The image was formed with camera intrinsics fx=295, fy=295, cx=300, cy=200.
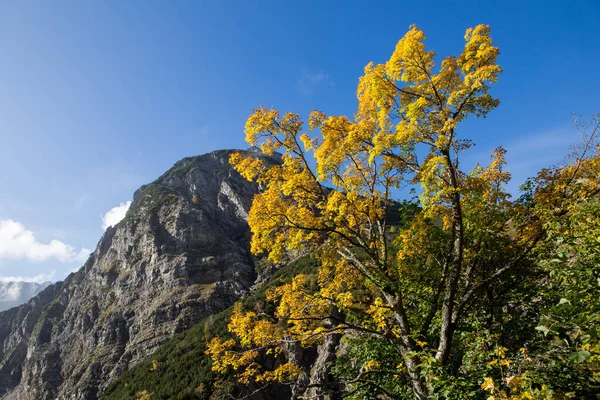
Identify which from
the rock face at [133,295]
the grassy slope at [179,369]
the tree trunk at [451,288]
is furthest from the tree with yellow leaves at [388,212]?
the rock face at [133,295]

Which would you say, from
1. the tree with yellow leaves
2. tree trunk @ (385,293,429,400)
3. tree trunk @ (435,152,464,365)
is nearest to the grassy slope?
the tree with yellow leaves

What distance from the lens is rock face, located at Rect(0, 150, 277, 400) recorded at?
69.4 metres

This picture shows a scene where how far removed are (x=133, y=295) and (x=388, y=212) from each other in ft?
307

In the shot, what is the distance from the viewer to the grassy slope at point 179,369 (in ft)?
130

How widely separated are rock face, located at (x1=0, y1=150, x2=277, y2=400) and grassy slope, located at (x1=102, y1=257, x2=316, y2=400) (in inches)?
362

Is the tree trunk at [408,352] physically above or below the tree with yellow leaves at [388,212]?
below

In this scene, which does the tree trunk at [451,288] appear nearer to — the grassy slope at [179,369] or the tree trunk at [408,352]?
the tree trunk at [408,352]

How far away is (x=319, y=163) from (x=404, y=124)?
2189 millimetres

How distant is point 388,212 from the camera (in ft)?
27.3

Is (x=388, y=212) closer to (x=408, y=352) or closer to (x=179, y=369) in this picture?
(x=408, y=352)

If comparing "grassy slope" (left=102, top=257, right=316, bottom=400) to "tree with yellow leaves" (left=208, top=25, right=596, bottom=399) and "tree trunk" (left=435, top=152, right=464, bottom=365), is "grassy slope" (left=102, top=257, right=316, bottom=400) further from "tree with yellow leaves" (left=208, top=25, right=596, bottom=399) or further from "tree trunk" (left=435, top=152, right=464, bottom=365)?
"tree trunk" (left=435, top=152, right=464, bottom=365)

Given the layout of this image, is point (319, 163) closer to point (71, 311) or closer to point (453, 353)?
point (453, 353)

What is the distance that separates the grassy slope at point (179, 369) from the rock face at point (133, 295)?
9.19 metres

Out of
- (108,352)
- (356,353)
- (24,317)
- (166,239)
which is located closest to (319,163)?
(356,353)
